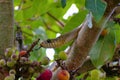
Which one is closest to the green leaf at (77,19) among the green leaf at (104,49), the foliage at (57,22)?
the foliage at (57,22)

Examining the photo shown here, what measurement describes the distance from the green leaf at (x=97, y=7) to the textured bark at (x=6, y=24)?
0.77ft

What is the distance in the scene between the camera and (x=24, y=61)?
76 cm

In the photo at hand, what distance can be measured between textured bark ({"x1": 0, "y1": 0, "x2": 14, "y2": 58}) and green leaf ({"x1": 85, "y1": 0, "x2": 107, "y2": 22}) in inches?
9.3

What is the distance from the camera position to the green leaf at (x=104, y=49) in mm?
943

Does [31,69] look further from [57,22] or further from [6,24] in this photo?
[57,22]

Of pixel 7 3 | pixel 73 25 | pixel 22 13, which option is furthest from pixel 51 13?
pixel 7 3

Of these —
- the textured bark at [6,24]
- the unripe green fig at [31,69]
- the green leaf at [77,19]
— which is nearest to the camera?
the unripe green fig at [31,69]

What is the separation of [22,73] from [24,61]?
29mm

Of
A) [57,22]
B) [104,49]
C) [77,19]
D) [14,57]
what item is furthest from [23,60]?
[57,22]

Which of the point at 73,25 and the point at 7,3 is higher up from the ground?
the point at 7,3

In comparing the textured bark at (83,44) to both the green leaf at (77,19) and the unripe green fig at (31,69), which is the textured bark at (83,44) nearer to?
the unripe green fig at (31,69)

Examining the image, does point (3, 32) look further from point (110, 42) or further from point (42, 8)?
point (42, 8)

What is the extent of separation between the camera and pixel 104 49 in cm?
98

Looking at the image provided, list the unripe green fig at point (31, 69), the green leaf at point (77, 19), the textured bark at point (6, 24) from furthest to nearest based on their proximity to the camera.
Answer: the green leaf at point (77, 19)
the textured bark at point (6, 24)
the unripe green fig at point (31, 69)
